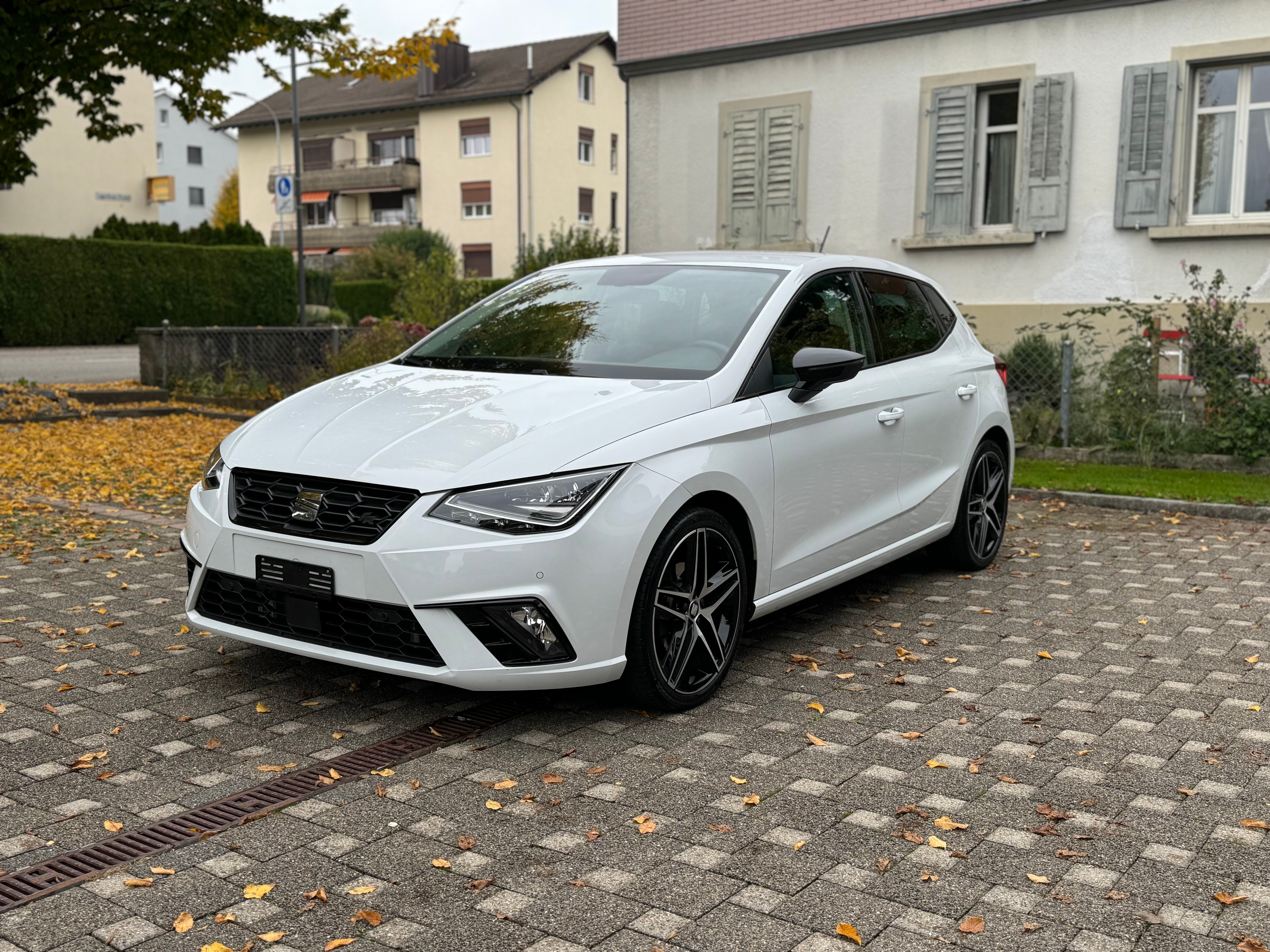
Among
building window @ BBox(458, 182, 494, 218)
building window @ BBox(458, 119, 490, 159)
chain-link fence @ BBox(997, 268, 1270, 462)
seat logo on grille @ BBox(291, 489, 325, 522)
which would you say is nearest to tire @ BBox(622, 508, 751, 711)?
seat logo on grille @ BBox(291, 489, 325, 522)

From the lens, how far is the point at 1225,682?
499 centimetres

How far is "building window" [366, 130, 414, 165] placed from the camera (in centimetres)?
5916

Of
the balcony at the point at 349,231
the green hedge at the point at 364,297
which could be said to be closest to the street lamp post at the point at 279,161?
the balcony at the point at 349,231

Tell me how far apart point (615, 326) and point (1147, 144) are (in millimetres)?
10021

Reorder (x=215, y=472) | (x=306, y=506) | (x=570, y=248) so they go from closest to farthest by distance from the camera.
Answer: (x=306, y=506)
(x=215, y=472)
(x=570, y=248)

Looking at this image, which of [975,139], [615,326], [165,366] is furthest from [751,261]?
[165,366]

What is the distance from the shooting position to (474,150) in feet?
185

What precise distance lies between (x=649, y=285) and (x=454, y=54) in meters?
55.5

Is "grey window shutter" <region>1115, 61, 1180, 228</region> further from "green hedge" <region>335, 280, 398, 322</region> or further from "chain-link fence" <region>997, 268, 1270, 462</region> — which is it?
"green hedge" <region>335, 280, 398, 322</region>

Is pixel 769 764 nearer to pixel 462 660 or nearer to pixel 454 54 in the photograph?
pixel 462 660

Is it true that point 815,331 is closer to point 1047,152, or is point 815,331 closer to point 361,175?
point 1047,152

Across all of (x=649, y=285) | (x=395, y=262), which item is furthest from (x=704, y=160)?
(x=395, y=262)

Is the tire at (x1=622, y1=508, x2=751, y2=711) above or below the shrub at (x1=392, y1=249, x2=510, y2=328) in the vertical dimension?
below

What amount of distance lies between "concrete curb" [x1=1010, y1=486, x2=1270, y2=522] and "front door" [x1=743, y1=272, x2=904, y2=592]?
11.2 ft
